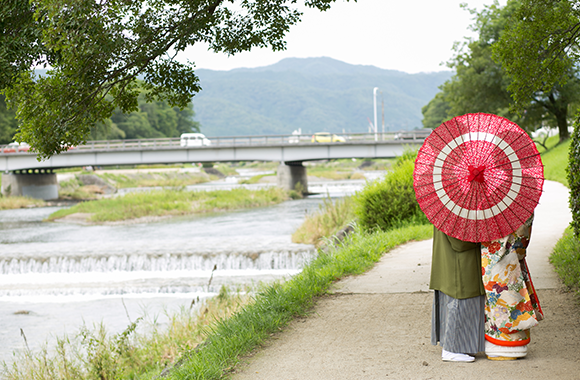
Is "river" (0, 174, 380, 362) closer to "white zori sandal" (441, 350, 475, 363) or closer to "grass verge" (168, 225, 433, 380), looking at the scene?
"grass verge" (168, 225, 433, 380)

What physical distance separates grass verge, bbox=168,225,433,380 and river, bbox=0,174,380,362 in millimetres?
877

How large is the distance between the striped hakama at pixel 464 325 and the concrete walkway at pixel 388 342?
0.14 metres

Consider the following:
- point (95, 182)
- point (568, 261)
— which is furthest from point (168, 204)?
point (568, 261)

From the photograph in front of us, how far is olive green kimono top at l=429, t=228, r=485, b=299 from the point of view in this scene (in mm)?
3980

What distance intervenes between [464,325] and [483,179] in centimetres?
111

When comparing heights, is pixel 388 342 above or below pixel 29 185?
above

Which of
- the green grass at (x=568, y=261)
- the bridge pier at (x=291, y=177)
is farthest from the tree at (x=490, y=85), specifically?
the green grass at (x=568, y=261)

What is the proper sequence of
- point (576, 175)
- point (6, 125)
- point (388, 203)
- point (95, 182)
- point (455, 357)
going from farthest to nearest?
point (6, 125)
point (95, 182)
point (388, 203)
point (576, 175)
point (455, 357)

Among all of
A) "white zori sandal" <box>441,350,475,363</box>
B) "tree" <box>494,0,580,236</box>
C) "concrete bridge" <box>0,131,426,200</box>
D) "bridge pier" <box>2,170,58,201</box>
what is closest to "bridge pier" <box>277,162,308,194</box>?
"concrete bridge" <box>0,131,426,200</box>

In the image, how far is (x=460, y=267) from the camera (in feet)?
13.1

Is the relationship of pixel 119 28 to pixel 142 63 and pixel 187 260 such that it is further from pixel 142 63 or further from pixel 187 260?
pixel 187 260

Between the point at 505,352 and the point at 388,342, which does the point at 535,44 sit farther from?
the point at 505,352

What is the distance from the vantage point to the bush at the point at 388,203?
12273 mm

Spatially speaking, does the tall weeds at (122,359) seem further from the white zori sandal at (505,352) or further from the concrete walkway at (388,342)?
the white zori sandal at (505,352)
